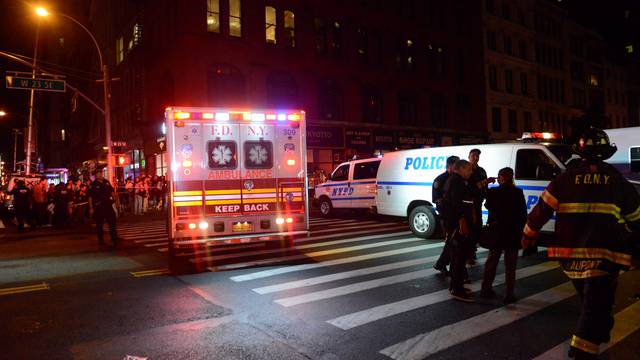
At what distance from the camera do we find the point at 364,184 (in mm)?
15391

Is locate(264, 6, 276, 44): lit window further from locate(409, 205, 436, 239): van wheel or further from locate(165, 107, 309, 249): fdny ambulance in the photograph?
locate(165, 107, 309, 249): fdny ambulance

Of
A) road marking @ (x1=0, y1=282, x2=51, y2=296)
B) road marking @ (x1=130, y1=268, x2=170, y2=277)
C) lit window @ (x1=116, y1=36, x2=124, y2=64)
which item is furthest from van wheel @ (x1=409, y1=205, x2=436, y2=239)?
lit window @ (x1=116, y1=36, x2=124, y2=64)

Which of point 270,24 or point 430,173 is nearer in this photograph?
point 430,173

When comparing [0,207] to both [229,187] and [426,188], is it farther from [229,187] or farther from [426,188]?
[426,188]

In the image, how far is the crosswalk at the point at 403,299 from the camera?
4691 millimetres

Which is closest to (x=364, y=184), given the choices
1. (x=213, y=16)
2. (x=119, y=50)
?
(x=213, y=16)

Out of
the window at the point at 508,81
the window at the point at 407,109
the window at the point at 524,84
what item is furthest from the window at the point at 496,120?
the window at the point at 407,109

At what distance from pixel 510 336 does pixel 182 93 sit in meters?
22.0

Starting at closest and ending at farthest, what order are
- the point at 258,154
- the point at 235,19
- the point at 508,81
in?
the point at 258,154, the point at 235,19, the point at 508,81

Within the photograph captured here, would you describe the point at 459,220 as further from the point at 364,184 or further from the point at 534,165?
the point at 364,184

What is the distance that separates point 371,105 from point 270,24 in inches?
351

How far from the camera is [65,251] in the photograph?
1144cm

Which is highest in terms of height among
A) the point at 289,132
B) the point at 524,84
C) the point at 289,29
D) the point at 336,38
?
the point at 336,38

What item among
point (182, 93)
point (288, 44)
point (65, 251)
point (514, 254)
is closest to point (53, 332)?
point (514, 254)
